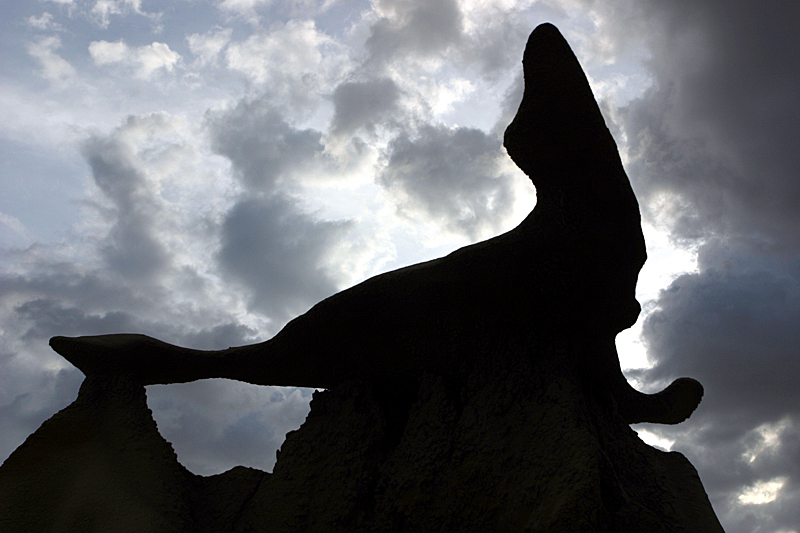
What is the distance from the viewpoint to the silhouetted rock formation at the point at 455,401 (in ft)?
12.7

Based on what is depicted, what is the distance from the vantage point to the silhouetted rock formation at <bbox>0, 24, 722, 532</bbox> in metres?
3.87

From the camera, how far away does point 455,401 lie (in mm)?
4891

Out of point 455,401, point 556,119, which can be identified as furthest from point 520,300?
point 556,119

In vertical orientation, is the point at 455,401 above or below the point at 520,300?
below

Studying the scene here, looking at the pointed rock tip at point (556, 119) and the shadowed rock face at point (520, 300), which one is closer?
the pointed rock tip at point (556, 119)

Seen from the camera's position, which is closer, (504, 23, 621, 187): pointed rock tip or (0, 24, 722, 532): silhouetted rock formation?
(504, 23, 621, 187): pointed rock tip

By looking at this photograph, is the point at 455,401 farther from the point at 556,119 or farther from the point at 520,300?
the point at 556,119

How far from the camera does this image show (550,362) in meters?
4.66

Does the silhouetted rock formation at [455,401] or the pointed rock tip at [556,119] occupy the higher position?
the pointed rock tip at [556,119]

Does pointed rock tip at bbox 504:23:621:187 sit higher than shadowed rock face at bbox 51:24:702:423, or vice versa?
pointed rock tip at bbox 504:23:621:187

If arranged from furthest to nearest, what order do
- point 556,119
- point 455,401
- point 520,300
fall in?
point 455,401
point 520,300
point 556,119

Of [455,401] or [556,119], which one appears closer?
[556,119]

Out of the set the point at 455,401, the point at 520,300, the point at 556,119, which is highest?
the point at 556,119

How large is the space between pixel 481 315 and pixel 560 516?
1697mm
